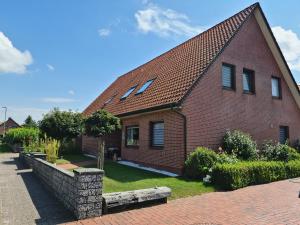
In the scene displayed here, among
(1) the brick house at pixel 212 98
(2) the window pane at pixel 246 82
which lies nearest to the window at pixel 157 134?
(1) the brick house at pixel 212 98

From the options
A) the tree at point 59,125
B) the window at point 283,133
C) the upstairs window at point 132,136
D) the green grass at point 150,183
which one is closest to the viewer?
the green grass at point 150,183

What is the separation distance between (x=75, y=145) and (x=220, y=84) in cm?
1502

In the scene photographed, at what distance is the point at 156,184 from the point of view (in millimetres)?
9562

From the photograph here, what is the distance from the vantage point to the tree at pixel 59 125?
19375 mm

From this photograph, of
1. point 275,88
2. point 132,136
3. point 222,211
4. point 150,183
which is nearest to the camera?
point 222,211

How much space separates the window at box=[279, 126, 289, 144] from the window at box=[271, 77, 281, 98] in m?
2.00

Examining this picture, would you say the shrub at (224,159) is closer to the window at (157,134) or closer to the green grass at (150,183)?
the green grass at (150,183)

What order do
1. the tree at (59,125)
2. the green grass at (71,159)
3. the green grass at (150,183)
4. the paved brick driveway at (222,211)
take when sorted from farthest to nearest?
the tree at (59,125) → the green grass at (71,159) → the green grass at (150,183) → the paved brick driveway at (222,211)

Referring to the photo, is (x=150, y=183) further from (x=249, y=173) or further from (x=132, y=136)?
(x=132, y=136)

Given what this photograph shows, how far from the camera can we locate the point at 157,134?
45.1ft

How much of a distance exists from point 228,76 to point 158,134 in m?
4.64

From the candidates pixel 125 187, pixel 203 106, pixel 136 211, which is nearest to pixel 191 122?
pixel 203 106

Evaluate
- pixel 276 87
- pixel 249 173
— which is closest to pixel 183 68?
pixel 249 173

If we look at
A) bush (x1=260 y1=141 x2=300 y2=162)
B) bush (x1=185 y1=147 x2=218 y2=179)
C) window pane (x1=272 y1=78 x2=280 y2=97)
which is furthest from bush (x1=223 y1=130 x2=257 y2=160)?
window pane (x1=272 y1=78 x2=280 y2=97)
